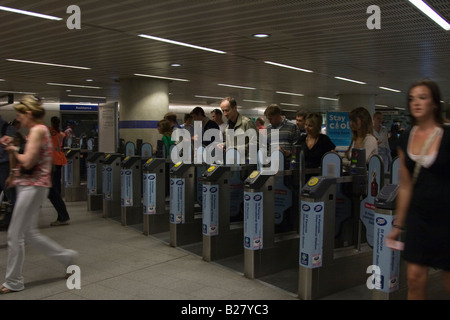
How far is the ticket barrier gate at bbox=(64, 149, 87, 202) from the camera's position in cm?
941

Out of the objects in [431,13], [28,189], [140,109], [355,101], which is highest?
[431,13]

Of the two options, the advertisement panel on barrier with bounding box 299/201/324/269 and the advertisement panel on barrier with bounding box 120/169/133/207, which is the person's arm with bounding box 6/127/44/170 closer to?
the advertisement panel on barrier with bounding box 299/201/324/269

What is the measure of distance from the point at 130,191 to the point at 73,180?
3.13 metres

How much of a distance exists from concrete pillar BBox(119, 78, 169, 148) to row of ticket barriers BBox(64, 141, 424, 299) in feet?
14.1

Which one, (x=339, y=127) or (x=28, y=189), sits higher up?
(x=339, y=127)

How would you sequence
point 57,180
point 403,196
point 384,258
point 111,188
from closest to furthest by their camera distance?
point 403,196 < point 384,258 < point 57,180 < point 111,188

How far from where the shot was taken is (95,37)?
6.31 m

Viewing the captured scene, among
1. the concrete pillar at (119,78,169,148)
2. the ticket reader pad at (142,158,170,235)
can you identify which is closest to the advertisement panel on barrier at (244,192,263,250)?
the ticket reader pad at (142,158,170,235)

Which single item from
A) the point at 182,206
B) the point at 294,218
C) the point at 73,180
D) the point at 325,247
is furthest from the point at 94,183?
the point at 325,247

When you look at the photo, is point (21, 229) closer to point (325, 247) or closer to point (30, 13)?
point (325, 247)

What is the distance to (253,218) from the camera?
14.3 feet

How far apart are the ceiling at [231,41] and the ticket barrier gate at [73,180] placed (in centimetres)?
193

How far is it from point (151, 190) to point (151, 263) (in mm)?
1597

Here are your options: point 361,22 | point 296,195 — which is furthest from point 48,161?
point 361,22
